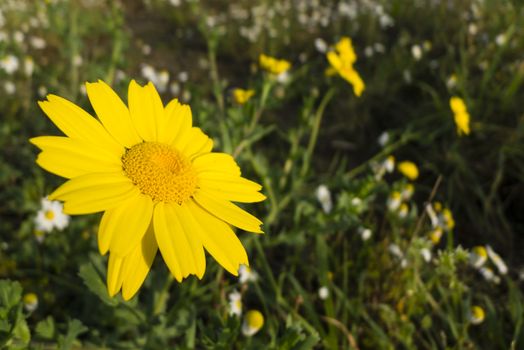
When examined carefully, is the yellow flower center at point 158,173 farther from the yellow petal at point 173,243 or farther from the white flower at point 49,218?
the white flower at point 49,218

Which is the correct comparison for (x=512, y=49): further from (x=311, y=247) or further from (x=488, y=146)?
(x=311, y=247)

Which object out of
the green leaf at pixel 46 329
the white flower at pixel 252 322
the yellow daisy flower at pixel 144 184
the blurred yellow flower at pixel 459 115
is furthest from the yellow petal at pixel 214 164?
the blurred yellow flower at pixel 459 115

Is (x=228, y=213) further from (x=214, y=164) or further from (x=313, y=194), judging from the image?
(x=313, y=194)

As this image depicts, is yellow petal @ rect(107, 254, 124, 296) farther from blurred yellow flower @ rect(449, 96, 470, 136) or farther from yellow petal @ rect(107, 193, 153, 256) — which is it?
blurred yellow flower @ rect(449, 96, 470, 136)

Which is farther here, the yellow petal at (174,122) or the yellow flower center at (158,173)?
the yellow petal at (174,122)

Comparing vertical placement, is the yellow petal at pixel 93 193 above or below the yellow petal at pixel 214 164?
above

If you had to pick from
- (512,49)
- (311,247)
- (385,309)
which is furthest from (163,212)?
(512,49)

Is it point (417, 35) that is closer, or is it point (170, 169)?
point (170, 169)
